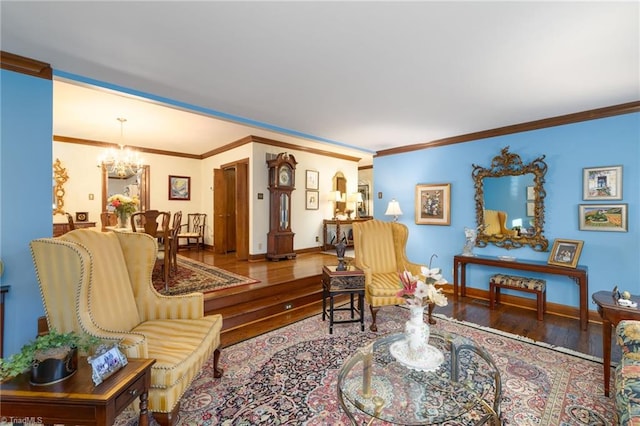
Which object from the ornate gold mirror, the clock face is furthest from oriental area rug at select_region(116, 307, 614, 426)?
the ornate gold mirror

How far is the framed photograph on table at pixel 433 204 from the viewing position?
4.61 metres

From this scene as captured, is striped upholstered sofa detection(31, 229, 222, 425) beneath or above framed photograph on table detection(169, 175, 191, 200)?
beneath

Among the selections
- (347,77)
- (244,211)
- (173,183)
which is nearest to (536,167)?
(347,77)

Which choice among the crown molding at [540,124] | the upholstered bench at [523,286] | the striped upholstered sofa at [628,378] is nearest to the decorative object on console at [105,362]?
the striped upholstered sofa at [628,378]

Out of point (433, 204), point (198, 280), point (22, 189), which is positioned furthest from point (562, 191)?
point (22, 189)

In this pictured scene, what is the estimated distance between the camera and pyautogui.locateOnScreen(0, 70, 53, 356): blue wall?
2.26 metres

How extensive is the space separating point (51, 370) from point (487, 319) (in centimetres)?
387

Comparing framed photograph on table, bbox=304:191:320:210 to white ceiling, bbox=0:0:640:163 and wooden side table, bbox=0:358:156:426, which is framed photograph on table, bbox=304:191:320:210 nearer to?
white ceiling, bbox=0:0:640:163

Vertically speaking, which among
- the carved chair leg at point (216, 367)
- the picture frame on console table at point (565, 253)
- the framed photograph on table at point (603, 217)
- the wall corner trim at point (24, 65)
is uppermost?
the wall corner trim at point (24, 65)

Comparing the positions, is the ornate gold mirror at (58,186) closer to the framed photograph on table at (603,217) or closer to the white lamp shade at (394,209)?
the white lamp shade at (394,209)

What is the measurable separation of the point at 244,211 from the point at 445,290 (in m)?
3.86

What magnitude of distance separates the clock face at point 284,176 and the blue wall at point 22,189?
11.6ft

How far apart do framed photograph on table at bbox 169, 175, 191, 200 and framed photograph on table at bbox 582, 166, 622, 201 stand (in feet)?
24.2

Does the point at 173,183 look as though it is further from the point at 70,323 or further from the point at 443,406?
the point at 443,406
